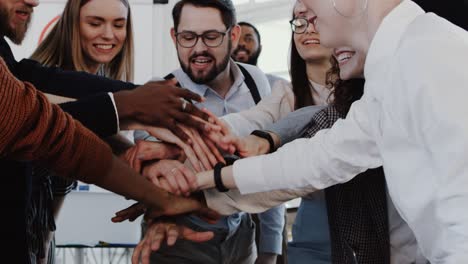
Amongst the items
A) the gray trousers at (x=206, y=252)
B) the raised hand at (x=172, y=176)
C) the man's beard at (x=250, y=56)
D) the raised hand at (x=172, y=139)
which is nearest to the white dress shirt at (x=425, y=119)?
the raised hand at (x=172, y=176)

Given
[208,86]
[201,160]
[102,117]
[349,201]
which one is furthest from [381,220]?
[208,86]

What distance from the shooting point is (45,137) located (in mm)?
1358

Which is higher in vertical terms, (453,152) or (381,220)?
(453,152)

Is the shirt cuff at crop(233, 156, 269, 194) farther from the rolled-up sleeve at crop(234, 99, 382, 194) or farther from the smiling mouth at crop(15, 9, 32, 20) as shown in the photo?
the smiling mouth at crop(15, 9, 32, 20)

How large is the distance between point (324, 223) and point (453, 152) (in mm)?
995

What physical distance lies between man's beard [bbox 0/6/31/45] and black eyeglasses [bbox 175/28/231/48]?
0.90 metres

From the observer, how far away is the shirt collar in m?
1.31

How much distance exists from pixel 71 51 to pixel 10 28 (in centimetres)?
83

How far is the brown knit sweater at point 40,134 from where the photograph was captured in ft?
4.25

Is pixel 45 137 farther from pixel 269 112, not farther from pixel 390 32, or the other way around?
pixel 269 112

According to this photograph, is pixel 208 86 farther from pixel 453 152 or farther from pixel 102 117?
pixel 453 152

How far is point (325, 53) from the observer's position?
2375 mm

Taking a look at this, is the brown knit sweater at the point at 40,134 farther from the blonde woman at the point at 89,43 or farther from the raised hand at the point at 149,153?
the blonde woman at the point at 89,43

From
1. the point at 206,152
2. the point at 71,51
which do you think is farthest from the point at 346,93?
the point at 71,51
